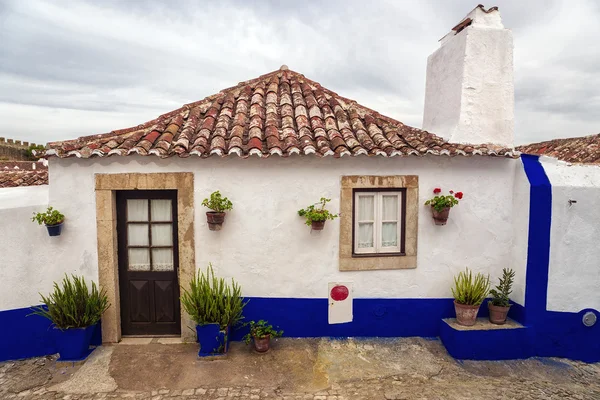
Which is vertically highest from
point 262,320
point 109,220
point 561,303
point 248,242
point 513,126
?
point 513,126

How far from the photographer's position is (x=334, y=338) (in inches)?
225

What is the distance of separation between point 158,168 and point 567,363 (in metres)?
6.91

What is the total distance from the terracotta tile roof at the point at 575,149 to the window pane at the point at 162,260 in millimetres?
7487

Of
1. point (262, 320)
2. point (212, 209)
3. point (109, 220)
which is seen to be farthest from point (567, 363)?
point (109, 220)

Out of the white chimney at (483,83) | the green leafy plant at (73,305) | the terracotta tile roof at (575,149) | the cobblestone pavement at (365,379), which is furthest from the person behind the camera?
the terracotta tile roof at (575,149)

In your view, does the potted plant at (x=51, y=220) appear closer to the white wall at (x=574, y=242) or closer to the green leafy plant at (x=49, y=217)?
the green leafy plant at (x=49, y=217)

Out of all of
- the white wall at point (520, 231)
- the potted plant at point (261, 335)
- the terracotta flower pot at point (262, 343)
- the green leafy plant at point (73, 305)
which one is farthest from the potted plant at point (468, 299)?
the green leafy plant at point (73, 305)

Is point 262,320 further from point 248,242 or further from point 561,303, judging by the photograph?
point 561,303

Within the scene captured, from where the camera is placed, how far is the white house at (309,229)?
206 inches

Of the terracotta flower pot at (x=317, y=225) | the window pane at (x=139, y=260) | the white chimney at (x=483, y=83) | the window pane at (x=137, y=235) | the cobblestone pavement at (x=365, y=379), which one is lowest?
the cobblestone pavement at (x=365, y=379)

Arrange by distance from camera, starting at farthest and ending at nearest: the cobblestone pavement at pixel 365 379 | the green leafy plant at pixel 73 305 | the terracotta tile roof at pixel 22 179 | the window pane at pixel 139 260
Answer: the terracotta tile roof at pixel 22 179
the window pane at pixel 139 260
the green leafy plant at pixel 73 305
the cobblestone pavement at pixel 365 379

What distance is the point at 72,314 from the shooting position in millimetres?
4984

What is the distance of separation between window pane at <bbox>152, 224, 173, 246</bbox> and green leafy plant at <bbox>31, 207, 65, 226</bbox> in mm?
1275

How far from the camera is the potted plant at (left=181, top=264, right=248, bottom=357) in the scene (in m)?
5.07
